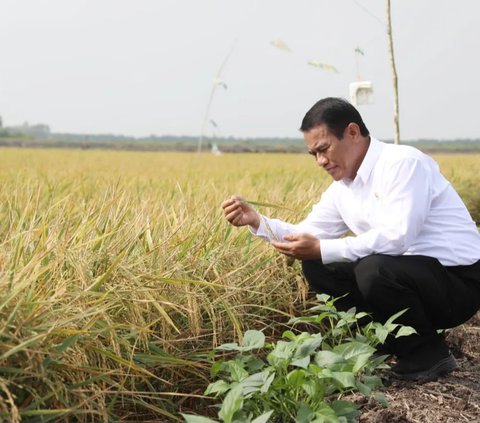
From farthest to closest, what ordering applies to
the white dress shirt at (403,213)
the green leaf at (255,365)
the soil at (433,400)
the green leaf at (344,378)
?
the white dress shirt at (403,213) → the soil at (433,400) → the green leaf at (255,365) → the green leaf at (344,378)

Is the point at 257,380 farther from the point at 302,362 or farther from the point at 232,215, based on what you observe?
the point at 232,215

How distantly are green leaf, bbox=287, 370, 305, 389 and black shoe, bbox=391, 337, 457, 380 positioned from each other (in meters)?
0.74

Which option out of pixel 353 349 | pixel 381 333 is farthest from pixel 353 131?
pixel 353 349

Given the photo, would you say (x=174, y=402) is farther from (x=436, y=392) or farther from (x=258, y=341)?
(x=436, y=392)

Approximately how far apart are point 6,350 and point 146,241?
40.7 inches

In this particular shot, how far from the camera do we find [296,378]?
5.53 ft

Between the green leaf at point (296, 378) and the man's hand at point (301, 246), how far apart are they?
0.66 meters

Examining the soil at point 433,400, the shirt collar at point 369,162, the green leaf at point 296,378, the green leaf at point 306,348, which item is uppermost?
the shirt collar at point 369,162

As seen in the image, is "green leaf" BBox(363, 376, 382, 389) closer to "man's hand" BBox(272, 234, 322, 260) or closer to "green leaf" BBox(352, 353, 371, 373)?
"green leaf" BBox(352, 353, 371, 373)

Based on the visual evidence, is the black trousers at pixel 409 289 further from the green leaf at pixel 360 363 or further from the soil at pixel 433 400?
the green leaf at pixel 360 363

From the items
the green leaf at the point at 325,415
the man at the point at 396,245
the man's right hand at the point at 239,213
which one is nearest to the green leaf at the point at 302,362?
the green leaf at the point at 325,415

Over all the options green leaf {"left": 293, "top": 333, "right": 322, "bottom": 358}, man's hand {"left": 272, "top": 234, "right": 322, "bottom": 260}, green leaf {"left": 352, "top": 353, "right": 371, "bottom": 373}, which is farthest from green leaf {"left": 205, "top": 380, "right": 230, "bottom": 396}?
man's hand {"left": 272, "top": 234, "right": 322, "bottom": 260}

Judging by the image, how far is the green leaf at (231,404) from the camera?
1470 mm

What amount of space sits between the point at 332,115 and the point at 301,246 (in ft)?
1.56
